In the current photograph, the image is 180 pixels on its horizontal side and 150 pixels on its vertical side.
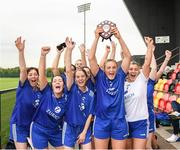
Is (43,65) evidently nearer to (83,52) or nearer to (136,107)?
(83,52)

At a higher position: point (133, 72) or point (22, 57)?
point (22, 57)

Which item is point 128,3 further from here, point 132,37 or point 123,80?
point 123,80

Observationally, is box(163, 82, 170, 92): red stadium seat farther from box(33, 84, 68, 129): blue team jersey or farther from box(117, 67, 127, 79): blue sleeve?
box(33, 84, 68, 129): blue team jersey

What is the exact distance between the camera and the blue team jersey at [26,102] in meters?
5.49

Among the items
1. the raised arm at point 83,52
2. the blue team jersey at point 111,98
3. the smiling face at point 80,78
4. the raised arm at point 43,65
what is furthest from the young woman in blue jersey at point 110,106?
the raised arm at point 83,52

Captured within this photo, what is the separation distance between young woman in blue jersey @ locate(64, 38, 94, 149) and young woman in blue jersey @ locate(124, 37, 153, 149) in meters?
0.54

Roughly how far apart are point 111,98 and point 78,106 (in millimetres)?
580

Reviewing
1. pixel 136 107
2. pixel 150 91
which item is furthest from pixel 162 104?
pixel 136 107

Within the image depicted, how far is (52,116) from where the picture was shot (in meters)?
5.21

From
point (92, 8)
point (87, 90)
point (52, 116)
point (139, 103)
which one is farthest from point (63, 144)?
point (92, 8)

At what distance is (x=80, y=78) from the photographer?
530cm

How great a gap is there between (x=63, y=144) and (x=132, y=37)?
16479 millimetres

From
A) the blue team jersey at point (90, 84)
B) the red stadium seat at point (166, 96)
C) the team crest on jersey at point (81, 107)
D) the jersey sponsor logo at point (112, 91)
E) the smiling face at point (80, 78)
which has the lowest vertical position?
the red stadium seat at point (166, 96)

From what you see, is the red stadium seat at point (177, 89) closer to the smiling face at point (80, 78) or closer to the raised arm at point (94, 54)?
the smiling face at point (80, 78)
